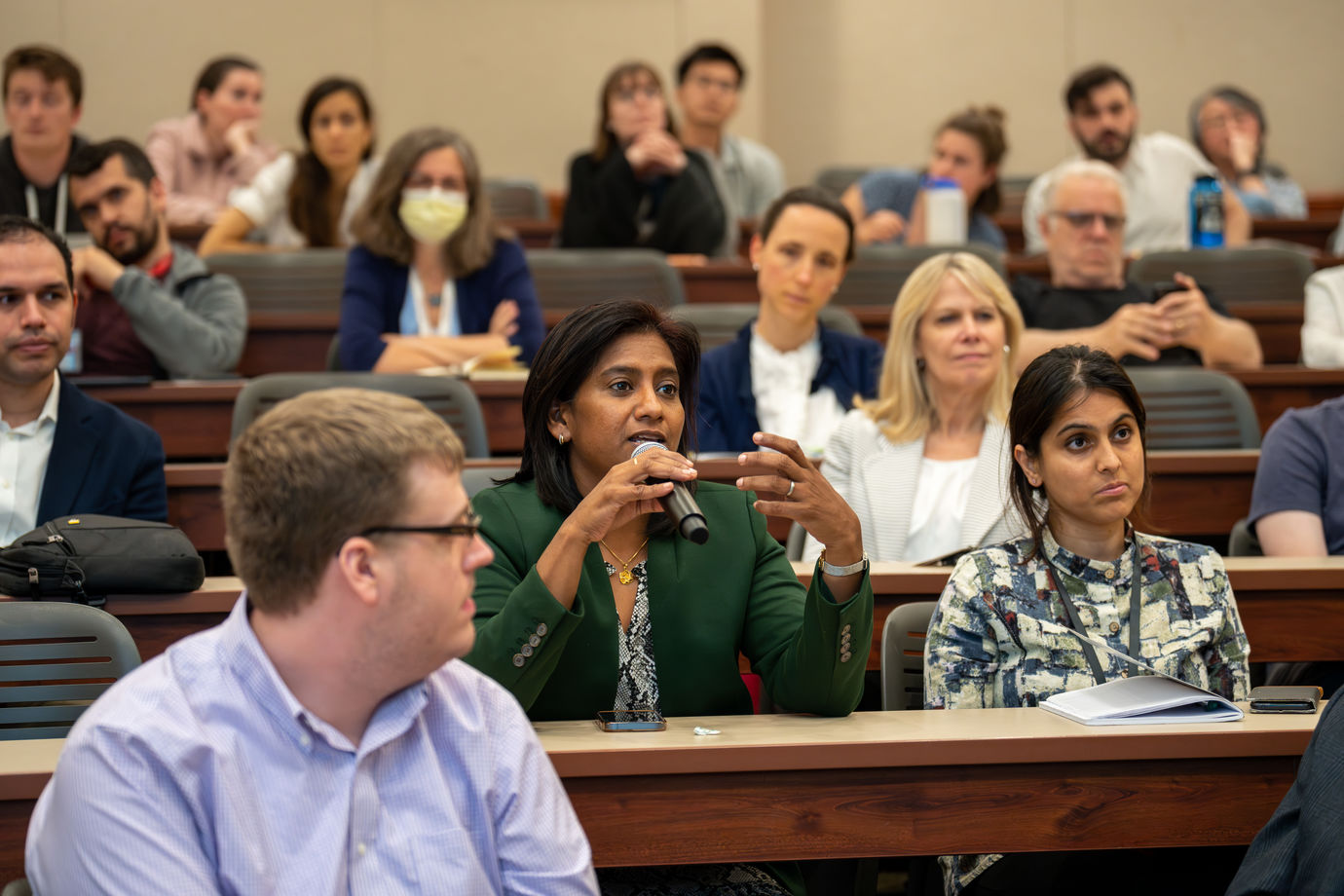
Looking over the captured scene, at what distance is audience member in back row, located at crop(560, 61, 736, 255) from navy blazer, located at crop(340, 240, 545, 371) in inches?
34.1

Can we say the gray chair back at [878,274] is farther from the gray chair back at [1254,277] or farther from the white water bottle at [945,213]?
the gray chair back at [1254,277]

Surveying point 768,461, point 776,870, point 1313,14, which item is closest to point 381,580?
point 768,461

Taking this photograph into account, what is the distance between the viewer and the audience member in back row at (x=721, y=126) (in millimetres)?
5242

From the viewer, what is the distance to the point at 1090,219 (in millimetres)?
3738

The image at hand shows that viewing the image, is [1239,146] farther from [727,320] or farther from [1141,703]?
[1141,703]

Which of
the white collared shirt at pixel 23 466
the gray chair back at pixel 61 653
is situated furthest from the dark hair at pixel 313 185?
the gray chair back at pixel 61 653

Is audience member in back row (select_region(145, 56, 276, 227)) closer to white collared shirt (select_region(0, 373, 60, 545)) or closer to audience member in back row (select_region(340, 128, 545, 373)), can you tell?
audience member in back row (select_region(340, 128, 545, 373))

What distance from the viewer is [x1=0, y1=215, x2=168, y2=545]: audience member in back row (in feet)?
7.98

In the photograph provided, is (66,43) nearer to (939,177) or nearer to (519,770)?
(939,177)

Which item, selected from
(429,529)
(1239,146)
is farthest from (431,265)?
(1239,146)

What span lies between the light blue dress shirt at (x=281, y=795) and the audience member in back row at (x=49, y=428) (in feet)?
4.64

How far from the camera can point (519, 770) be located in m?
1.20

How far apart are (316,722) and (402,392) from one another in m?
1.86

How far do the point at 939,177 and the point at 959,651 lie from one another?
3.29m
